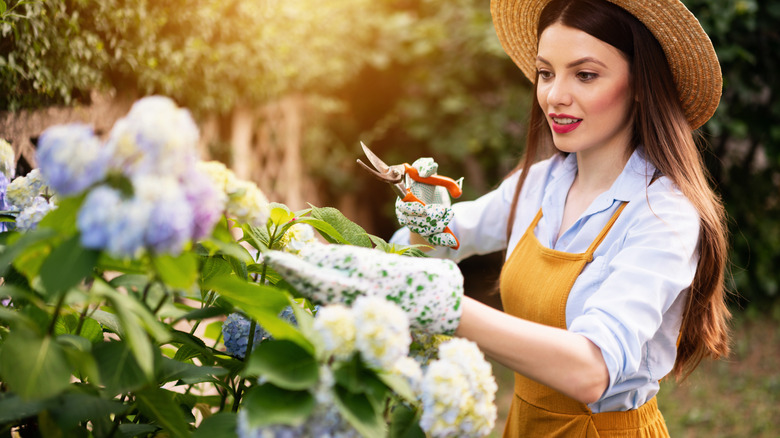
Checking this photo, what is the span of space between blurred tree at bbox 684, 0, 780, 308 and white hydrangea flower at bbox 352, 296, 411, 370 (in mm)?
3018

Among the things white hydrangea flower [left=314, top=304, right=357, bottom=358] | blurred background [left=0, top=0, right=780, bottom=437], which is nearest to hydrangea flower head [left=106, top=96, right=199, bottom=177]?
white hydrangea flower [left=314, top=304, right=357, bottom=358]

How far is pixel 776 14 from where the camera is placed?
3.40 meters

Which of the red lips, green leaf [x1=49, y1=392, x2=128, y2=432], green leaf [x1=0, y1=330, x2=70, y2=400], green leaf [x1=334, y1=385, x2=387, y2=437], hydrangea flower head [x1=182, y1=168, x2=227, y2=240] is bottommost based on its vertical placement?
the red lips

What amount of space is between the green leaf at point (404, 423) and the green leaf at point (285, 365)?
16 centimetres

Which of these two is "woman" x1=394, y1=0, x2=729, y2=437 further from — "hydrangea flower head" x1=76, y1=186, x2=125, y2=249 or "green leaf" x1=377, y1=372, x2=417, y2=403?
"hydrangea flower head" x1=76, y1=186, x2=125, y2=249

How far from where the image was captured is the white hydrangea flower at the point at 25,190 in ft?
2.76

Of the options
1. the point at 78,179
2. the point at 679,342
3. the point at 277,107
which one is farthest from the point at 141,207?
the point at 277,107

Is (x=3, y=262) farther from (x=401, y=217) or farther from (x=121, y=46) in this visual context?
(x=121, y=46)

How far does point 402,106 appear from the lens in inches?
161

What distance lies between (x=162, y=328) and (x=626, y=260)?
2.70ft

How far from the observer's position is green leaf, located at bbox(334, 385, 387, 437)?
0.61 m

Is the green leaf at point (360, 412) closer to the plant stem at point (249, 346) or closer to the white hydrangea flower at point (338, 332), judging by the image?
the white hydrangea flower at point (338, 332)

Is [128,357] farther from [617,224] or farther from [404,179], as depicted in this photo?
[617,224]

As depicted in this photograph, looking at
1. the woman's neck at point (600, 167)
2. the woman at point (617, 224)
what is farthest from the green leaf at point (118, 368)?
the woman's neck at point (600, 167)
